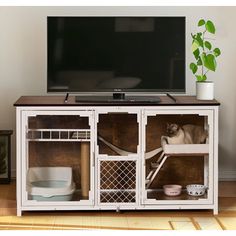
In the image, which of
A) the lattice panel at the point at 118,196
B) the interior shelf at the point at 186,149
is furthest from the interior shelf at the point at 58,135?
the interior shelf at the point at 186,149

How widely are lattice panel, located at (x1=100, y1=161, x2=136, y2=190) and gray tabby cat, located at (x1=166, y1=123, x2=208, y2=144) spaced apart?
0.32m

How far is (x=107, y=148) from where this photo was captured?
4.65m

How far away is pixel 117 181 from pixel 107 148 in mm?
229

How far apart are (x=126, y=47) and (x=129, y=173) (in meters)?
0.81

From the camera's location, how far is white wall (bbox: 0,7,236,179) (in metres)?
5.17

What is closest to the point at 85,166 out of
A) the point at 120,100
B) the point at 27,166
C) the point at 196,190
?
the point at 27,166

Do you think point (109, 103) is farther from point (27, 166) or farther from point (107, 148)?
point (27, 166)

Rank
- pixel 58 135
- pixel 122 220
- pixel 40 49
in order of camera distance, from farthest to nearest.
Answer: pixel 40 49, pixel 58 135, pixel 122 220

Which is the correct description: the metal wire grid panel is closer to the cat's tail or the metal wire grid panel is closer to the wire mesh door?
the wire mesh door

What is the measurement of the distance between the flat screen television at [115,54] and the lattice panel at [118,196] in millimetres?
659

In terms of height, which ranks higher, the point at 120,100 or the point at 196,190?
the point at 120,100

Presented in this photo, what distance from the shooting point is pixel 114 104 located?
4383mm

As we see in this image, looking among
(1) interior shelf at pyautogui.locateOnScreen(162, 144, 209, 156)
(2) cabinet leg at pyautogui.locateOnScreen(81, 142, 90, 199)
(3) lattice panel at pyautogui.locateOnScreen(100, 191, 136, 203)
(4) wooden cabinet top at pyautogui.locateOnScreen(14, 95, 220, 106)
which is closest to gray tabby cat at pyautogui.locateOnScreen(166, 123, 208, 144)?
(1) interior shelf at pyautogui.locateOnScreen(162, 144, 209, 156)

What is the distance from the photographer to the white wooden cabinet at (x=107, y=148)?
4.39 metres
